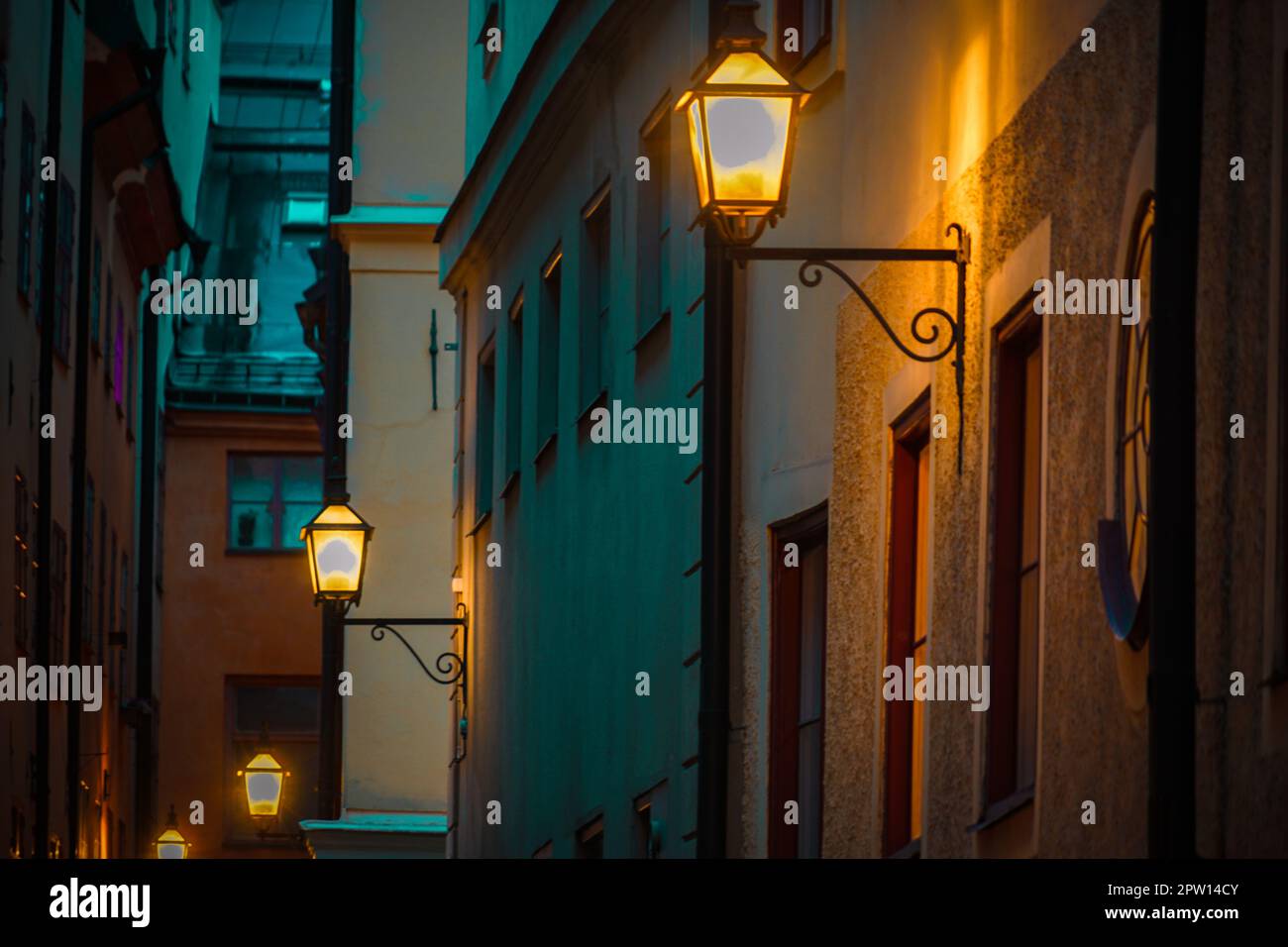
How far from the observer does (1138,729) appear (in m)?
7.32

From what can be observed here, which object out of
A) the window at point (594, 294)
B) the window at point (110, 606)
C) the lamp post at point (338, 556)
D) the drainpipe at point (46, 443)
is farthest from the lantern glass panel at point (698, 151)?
the window at point (110, 606)

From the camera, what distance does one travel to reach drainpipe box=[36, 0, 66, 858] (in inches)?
875

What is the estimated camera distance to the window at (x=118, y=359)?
101 feet

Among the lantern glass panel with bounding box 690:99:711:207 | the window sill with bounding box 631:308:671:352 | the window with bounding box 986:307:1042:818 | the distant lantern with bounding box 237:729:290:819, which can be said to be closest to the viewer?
the window with bounding box 986:307:1042:818

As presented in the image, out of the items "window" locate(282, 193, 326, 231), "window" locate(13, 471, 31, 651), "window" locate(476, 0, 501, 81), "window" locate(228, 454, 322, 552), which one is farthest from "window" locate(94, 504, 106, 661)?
"window" locate(282, 193, 326, 231)

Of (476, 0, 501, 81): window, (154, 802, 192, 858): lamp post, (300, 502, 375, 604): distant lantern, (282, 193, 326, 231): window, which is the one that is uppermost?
(282, 193, 326, 231): window

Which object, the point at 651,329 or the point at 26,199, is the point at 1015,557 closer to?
the point at 651,329

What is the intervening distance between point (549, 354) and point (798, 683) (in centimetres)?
761

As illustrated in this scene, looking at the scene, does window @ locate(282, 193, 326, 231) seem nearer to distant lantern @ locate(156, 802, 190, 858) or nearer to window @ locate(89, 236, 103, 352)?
distant lantern @ locate(156, 802, 190, 858)

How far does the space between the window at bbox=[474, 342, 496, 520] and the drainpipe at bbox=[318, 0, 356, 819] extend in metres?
4.47

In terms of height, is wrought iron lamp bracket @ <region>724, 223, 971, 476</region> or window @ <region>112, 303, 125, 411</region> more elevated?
window @ <region>112, 303, 125, 411</region>

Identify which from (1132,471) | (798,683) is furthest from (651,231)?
(1132,471)
